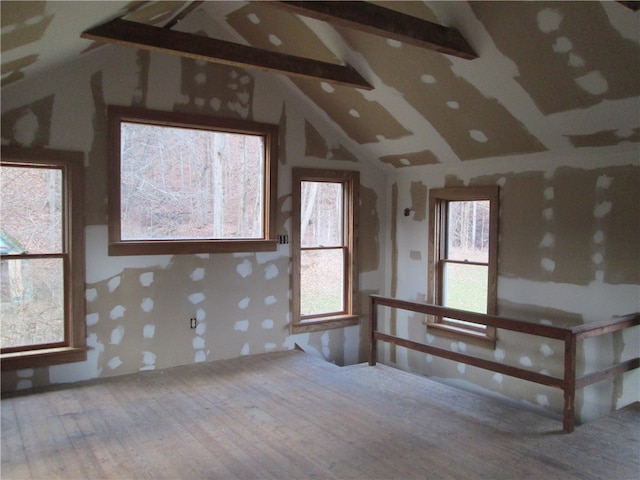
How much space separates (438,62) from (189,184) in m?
2.86

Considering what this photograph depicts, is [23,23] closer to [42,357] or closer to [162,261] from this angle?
[162,261]

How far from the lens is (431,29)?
385 centimetres

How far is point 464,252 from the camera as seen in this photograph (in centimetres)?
598

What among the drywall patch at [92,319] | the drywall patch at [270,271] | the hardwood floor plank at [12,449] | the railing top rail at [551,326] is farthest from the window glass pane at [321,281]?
the hardwood floor plank at [12,449]

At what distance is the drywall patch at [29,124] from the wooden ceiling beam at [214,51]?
1.18 m

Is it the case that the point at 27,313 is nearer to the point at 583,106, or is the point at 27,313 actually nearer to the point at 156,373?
the point at 156,373

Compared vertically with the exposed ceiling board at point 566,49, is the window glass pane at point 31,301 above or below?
below

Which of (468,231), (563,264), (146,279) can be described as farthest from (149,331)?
(563,264)

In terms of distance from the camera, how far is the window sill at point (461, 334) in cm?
553

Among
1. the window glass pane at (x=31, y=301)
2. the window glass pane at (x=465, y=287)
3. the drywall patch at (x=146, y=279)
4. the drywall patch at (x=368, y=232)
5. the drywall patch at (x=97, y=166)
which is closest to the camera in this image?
the window glass pane at (x=31, y=301)

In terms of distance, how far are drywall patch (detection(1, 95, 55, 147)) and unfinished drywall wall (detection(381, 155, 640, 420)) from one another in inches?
166

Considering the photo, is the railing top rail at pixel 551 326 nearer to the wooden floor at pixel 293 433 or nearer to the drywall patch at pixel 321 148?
the wooden floor at pixel 293 433

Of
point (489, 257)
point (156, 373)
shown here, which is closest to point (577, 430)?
point (489, 257)

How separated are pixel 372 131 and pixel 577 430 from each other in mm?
3765
